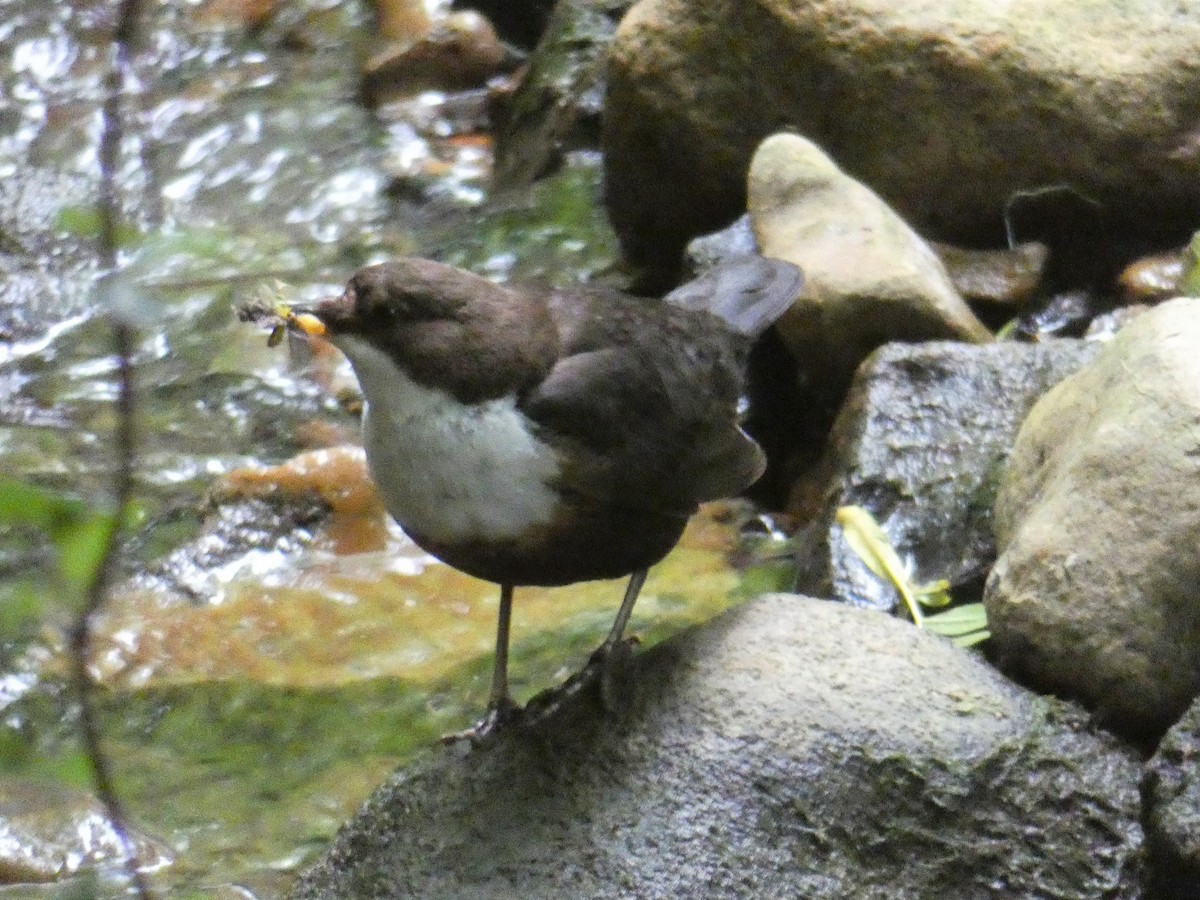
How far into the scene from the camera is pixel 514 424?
8.89 ft

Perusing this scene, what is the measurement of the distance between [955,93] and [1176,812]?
321 cm

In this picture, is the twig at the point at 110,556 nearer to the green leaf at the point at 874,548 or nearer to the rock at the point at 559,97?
the green leaf at the point at 874,548

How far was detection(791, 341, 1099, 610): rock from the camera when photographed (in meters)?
4.18

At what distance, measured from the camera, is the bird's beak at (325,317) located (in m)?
2.62

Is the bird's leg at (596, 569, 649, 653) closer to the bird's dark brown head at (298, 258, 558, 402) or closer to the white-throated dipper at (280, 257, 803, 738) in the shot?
the white-throated dipper at (280, 257, 803, 738)

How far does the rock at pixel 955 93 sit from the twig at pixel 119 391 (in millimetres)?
4861

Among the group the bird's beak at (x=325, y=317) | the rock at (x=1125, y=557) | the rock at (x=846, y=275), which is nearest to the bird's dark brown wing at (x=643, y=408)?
the bird's beak at (x=325, y=317)

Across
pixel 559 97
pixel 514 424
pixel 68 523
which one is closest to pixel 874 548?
pixel 514 424

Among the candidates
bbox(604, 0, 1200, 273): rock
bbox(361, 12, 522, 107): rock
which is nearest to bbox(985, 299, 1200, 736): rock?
bbox(604, 0, 1200, 273): rock

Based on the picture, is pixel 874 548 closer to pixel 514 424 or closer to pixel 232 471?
pixel 514 424

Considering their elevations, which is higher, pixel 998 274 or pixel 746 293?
pixel 746 293

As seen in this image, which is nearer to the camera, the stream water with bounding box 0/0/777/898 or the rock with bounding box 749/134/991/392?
the stream water with bounding box 0/0/777/898

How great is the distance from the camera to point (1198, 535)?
9.74ft

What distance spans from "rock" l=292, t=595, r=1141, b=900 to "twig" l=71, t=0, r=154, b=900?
1.94 metres
